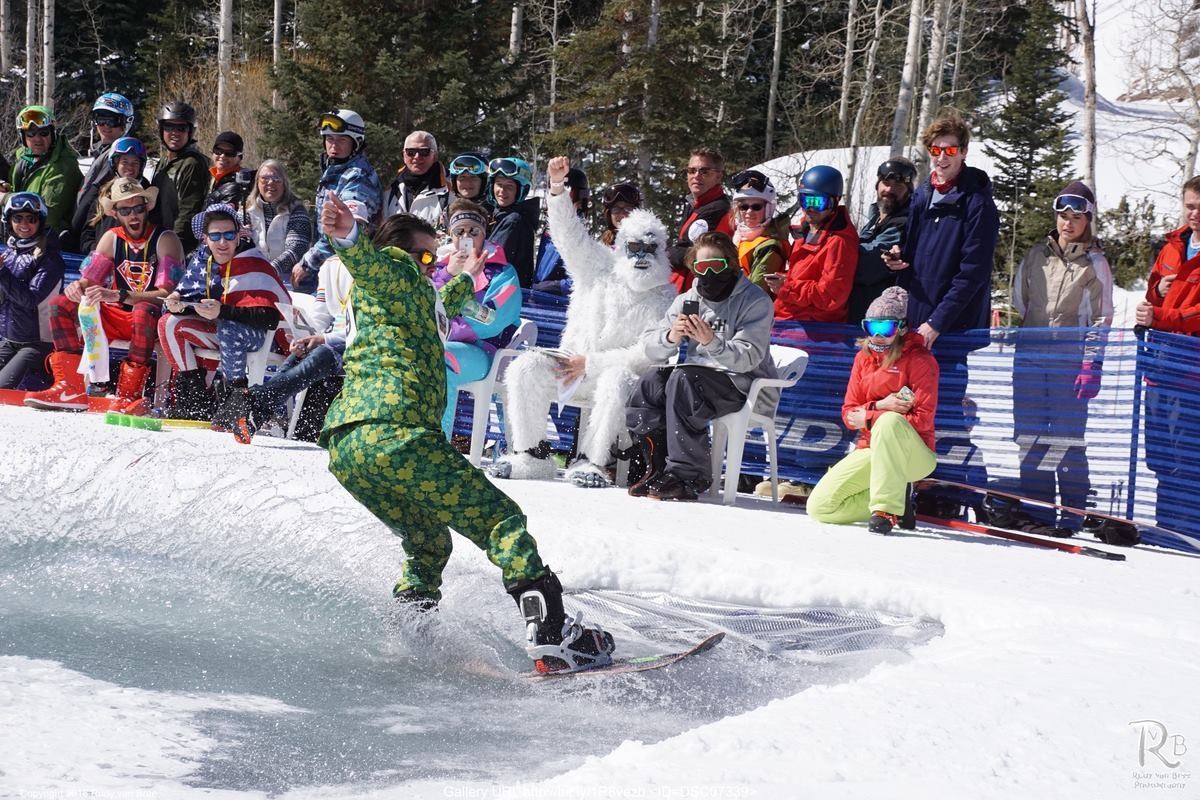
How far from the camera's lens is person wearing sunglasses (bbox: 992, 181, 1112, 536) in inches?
277

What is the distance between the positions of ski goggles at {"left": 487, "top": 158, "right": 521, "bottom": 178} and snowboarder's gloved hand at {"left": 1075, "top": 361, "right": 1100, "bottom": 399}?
409 cm

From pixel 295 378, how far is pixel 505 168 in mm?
2292

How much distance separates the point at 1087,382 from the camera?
703 cm

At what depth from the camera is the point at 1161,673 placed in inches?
158

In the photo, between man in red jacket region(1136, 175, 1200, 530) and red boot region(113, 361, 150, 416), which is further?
red boot region(113, 361, 150, 416)

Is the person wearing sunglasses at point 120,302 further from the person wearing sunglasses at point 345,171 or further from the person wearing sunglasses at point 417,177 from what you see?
the person wearing sunglasses at point 417,177

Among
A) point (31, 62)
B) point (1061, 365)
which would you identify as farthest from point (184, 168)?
point (31, 62)

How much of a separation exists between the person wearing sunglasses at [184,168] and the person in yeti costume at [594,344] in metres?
3.57

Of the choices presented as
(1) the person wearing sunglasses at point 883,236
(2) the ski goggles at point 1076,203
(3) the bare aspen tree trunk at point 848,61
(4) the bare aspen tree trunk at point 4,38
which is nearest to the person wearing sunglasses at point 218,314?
(1) the person wearing sunglasses at point 883,236

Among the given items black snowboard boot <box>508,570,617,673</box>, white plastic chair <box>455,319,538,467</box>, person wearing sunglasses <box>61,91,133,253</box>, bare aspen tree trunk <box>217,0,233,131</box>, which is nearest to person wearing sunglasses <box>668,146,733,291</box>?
white plastic chair <box>455,319,538,467</box>

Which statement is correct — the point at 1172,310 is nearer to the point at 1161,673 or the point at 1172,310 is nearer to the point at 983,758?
the point at 1161,673

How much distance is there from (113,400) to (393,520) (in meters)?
5.03

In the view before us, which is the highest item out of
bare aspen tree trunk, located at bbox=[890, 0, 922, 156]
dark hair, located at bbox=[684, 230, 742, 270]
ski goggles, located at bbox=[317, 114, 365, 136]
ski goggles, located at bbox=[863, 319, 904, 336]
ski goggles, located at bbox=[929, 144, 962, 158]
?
bare aspen tree trunk, located at bbox=[890, 0, 922, 156]

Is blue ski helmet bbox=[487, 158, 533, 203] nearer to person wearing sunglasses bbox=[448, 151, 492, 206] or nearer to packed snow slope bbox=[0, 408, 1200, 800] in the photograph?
person wearing sunglasses bbox=[448, 151, 492, 206]
